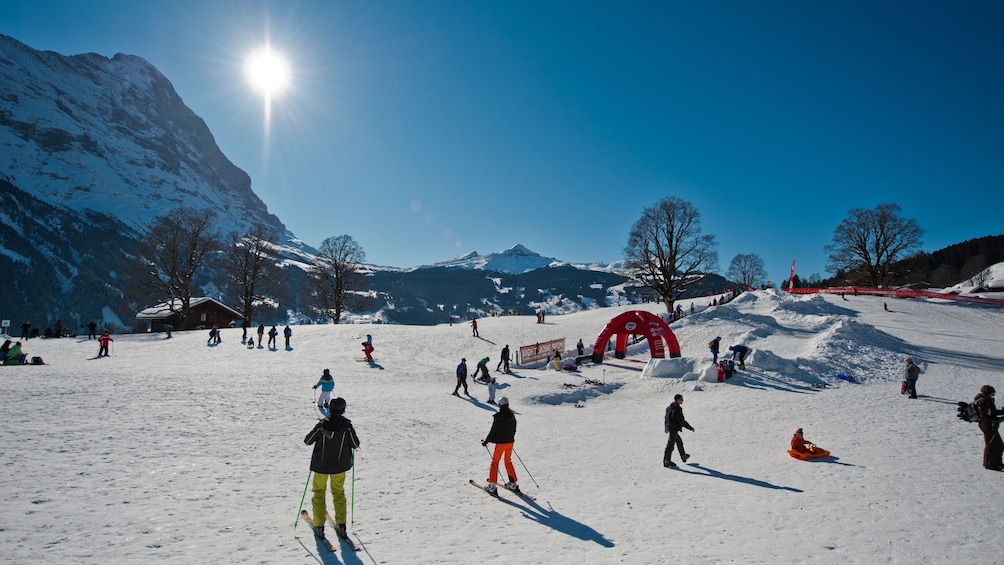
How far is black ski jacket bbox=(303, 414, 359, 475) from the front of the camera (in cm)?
582

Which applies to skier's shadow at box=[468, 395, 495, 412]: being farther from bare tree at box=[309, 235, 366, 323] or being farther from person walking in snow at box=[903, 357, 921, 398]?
bare tree at box=[309, 235, 366, 323]

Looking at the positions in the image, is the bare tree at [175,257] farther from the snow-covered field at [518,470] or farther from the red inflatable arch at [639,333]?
the red inflatable arch at [639,333]

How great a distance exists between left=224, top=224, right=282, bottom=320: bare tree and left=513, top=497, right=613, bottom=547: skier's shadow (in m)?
45.1

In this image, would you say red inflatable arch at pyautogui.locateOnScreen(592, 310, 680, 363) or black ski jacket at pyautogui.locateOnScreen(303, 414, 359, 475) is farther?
red inflatable arch at pyautogui.locateOnScreen(592, 310, 680, 363)

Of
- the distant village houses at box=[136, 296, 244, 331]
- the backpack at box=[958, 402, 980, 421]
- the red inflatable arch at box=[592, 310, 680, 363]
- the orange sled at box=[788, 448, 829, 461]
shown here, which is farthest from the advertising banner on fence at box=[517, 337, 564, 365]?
the distant village houses at box=[136, 296, 244, 331]

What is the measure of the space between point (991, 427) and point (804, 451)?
3.38 m

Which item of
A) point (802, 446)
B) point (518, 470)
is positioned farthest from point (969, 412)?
point (518, 470)

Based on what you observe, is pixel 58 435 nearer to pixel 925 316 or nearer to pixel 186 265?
pixel 186 265

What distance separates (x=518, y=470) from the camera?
33.2 feet

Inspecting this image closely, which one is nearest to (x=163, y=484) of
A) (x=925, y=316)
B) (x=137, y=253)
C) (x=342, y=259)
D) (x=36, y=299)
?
(x=342, y=259)

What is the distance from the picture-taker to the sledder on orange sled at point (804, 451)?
404 inches

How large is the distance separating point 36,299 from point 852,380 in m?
151

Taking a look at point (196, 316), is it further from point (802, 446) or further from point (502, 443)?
point (802, 446)

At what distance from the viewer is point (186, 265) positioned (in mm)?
42844
